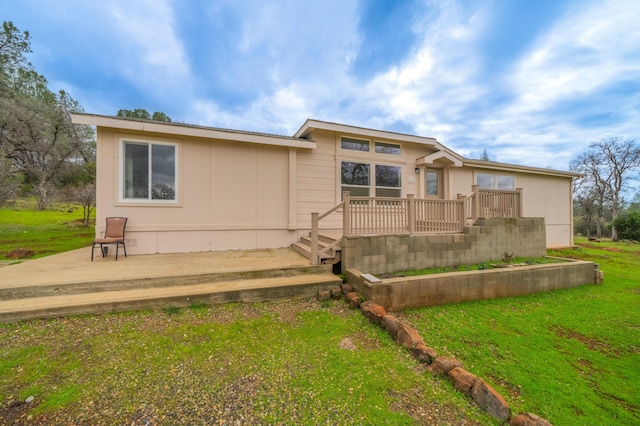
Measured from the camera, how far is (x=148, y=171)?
5.78m

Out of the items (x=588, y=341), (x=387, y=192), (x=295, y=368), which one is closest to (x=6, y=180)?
(x=295, y=368)

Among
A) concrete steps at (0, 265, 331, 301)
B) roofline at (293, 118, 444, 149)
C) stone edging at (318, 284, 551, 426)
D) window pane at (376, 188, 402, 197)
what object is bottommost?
stone edging at (318, 284, 551, 426)

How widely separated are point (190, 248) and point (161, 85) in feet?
52.1

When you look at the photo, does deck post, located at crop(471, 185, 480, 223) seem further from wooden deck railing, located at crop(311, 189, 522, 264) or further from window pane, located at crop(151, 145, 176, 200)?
window pane, located at crop(151, 145, 176, 200)

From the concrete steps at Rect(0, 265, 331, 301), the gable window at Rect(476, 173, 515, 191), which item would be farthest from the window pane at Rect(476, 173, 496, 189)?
the concrete steps at Rect(0, 265, 331, 301)

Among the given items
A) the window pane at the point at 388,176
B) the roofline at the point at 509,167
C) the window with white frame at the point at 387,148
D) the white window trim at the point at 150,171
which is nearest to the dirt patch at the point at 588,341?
the window pane at the point at 388,176

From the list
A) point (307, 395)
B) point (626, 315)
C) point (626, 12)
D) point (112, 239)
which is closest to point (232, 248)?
point (112, 239)

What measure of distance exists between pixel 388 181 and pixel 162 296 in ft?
22.9

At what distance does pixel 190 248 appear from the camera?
6039 millimetres

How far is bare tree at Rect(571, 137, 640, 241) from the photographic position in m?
19.1

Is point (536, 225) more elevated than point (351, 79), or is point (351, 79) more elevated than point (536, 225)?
point (351, 79)

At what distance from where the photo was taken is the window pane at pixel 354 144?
7668 mm

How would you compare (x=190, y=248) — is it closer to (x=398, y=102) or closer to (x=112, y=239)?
(x=112, y=239)

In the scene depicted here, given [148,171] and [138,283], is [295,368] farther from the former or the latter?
[148,171]
